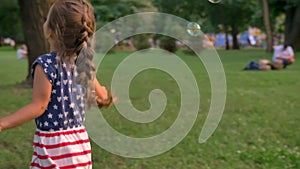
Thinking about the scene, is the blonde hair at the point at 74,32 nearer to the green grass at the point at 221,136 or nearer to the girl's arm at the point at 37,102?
the girl's arm at the point at 37,102

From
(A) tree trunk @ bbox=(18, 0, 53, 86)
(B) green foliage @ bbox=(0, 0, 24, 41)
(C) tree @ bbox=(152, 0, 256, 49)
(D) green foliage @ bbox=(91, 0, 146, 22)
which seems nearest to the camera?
(A) tree trunk @ bbox=(18, 0, 53, 86)

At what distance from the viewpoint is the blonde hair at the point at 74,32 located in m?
2.83

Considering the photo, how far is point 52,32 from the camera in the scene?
2.87 m

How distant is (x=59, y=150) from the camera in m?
2.90

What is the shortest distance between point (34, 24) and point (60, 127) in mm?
8287

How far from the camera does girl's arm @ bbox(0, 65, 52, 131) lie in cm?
275

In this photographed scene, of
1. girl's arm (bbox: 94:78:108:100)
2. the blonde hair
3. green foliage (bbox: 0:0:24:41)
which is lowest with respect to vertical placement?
green foliage (bbox: 0:0:24:41)

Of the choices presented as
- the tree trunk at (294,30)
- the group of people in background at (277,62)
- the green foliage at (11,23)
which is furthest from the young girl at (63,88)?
the green foliage at (11,23)

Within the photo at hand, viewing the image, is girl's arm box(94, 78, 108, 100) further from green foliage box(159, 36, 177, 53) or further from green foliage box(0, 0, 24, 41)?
green foliage box(0, 0, 24, 41)

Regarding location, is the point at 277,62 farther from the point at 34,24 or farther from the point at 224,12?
the point at 224,12

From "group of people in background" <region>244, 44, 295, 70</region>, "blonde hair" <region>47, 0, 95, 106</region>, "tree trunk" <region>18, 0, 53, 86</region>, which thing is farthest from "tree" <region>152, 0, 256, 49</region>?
"blonde hair" <region>47, 0, 95, 106</region>

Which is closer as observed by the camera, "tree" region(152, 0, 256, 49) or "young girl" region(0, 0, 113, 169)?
"young girl" region(0, 0, 113, 169)

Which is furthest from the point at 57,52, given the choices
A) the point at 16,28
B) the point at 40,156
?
the point at 16,28

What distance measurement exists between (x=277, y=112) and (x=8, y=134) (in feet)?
13.8
